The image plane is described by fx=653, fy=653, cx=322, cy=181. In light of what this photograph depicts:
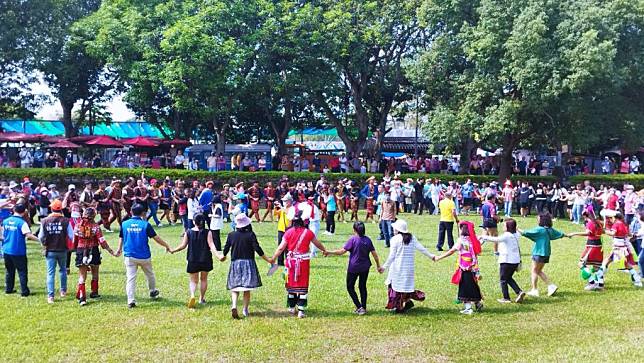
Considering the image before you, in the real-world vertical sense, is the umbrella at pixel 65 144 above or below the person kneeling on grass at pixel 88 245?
above

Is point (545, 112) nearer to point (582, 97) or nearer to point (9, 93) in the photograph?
point (582, 97)

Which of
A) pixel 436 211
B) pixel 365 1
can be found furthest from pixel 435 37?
pixel 436 211

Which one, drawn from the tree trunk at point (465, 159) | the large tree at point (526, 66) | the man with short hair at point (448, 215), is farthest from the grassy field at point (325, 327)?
the tree trunk at point (465, 159)

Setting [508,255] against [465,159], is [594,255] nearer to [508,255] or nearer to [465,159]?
[508,255]

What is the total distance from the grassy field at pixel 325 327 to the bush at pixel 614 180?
22932mm

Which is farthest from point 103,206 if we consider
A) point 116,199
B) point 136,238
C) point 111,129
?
point 111,129

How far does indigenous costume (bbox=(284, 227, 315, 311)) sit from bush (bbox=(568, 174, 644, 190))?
27.5 meters

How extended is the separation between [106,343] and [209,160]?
26047mm

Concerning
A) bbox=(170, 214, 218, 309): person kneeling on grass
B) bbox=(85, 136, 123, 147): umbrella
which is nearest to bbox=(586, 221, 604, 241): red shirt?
bbox=(170, 214, 218, 309): person kneeling on grass

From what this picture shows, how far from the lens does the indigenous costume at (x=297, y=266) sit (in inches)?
392

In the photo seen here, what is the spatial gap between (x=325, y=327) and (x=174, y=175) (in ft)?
78.1

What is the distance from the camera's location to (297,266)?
993 centimetres

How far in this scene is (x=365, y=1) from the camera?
1428 inches

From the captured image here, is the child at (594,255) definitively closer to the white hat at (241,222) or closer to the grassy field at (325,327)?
the grassy field at (325,327)
